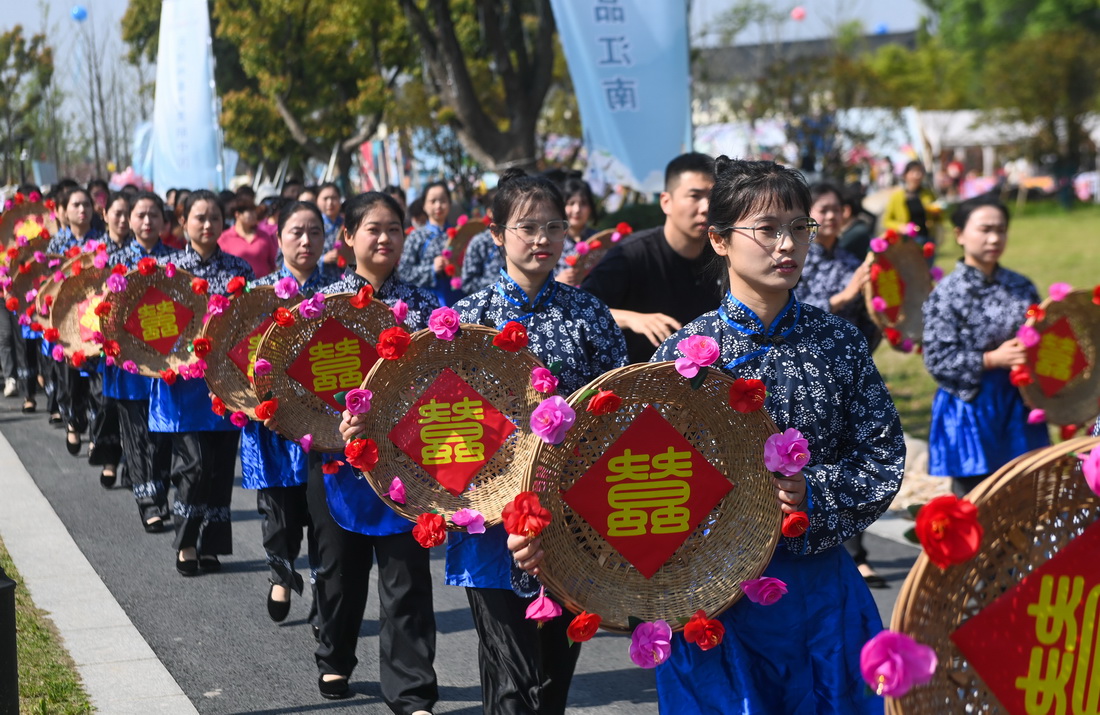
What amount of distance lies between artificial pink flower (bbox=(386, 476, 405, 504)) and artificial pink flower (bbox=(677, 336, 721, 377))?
121 centimetres

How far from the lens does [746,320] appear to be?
9.86ft

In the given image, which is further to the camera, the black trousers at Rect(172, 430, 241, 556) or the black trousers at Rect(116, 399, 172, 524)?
the black trousers at Rect(116, 399, 172, 524)

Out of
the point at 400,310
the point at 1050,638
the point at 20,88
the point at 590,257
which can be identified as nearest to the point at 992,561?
the point at 1050,638

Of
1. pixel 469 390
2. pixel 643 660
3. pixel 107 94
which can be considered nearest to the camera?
pixel 643 660

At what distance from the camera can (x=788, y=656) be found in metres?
2.91

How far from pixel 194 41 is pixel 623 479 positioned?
42.4 ft

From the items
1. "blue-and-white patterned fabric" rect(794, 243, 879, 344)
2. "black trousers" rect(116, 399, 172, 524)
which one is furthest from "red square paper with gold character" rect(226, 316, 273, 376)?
"blue-and-white patterned fabric" rect(794, 243, 879, 344)

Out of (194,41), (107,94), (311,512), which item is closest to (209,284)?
(311,512)

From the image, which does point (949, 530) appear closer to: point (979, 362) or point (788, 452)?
point (788, 452)

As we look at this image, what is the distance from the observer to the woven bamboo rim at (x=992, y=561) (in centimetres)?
202

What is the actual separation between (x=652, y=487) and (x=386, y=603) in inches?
77.2

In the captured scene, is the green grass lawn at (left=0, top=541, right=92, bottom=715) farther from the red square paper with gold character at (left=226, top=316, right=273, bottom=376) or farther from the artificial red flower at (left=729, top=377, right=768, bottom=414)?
the artificial red flower at (left=729, top=377, right=768, bottom=414)

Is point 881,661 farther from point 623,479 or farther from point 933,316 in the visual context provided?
point 933,316

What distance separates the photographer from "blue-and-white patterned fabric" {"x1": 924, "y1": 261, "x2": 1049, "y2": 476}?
580 cm
